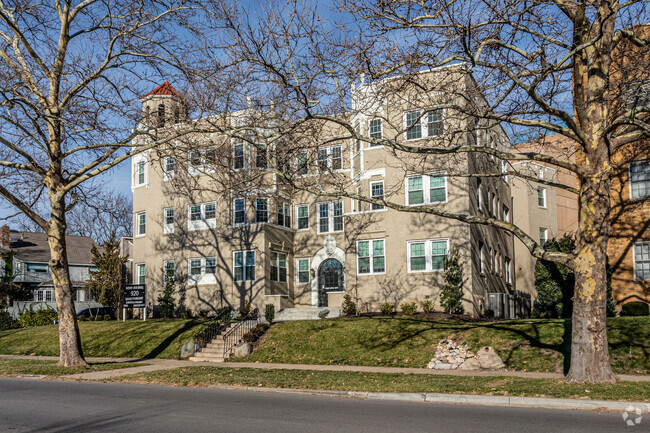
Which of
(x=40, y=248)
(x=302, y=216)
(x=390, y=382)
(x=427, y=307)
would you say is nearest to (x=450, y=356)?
(x=390, y=382)

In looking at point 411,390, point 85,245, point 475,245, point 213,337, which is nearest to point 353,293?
point 475,245

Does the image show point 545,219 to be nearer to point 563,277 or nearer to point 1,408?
point 563,277

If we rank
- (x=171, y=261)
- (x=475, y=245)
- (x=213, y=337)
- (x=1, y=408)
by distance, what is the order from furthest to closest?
(x=171, y=261) → (x=475, y=245) → (x=213, y=337) → (x=1, y=408)

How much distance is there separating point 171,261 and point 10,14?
64.2ft

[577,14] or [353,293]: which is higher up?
[577,14]

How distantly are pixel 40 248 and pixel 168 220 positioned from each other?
95.6 feet

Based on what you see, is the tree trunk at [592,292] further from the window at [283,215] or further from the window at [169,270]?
the window at [169,270]

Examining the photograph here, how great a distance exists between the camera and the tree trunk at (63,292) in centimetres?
1792

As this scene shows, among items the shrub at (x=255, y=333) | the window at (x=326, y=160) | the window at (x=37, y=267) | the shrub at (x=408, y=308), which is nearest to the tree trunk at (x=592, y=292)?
the window at (x=326, y=160)

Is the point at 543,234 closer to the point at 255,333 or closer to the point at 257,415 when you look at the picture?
the point at 255,333

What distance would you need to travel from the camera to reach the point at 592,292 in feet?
40.5

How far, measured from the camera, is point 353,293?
28625 mm

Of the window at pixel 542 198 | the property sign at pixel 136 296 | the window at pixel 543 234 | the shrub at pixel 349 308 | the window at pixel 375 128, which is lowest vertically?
the shrub at pixel 349 308

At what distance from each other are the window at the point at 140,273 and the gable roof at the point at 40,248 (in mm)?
21375
